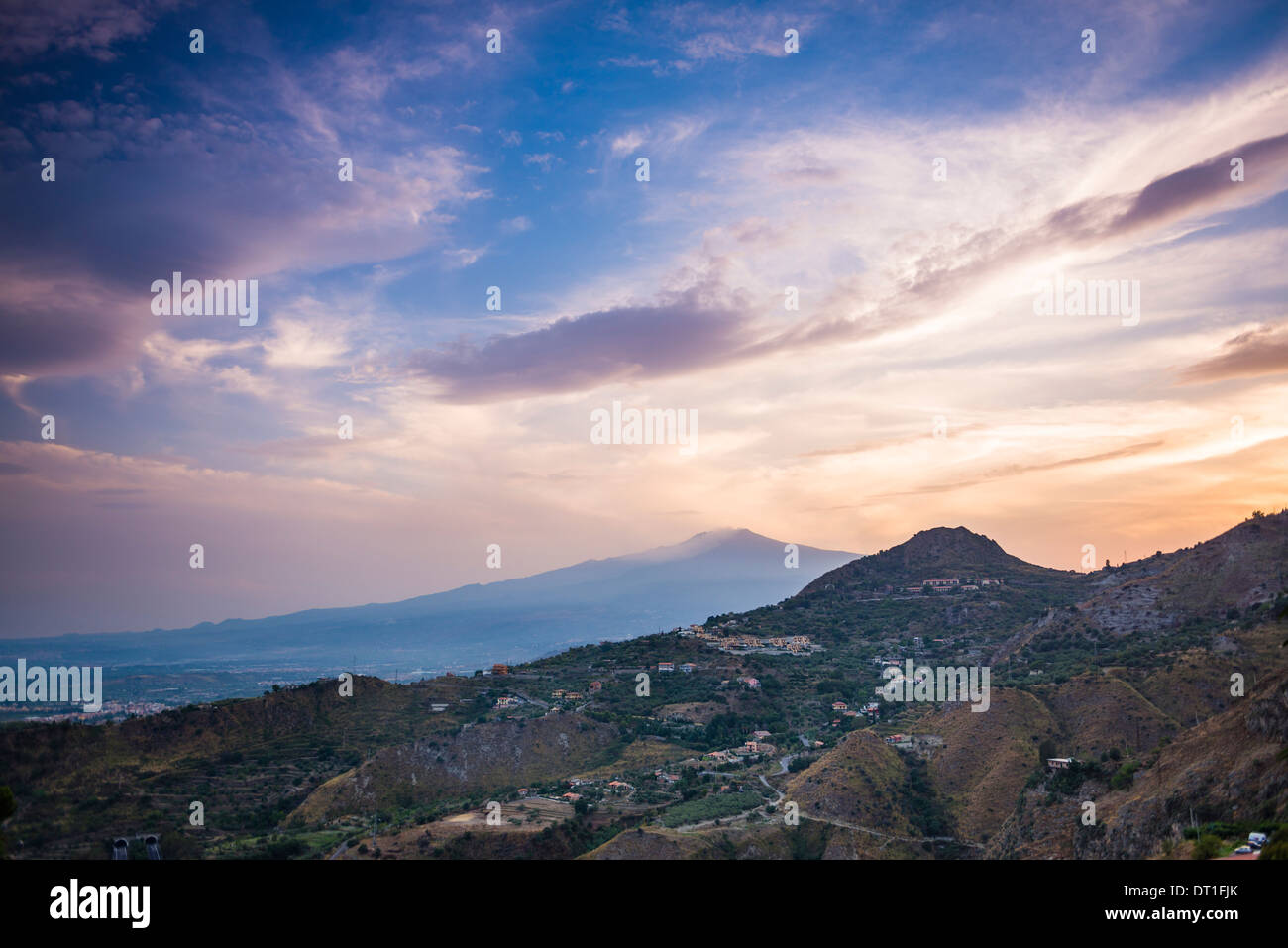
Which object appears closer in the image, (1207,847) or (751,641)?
(1207,847)

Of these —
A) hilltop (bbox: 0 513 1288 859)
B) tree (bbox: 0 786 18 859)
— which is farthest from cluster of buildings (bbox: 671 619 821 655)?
tree (bbox: 0 786 18 859)

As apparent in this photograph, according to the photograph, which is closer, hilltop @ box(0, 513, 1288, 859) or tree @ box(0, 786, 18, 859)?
tree @ box(0, 786, 18, 859)

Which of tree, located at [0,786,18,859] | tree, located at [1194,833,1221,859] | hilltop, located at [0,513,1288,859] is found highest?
tree, located at [0,786,18,859]

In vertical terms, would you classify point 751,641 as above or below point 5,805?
below

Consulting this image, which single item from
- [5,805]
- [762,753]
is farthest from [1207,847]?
[762,753]

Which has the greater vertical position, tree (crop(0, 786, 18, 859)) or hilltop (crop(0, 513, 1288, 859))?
tree (crop(0, 786, 18, 859))

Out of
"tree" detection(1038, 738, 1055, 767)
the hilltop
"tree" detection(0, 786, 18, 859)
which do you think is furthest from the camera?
"tree" detection(1038, 738, 1055, 767)

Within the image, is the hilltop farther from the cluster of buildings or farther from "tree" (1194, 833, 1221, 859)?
the cluster of buildings

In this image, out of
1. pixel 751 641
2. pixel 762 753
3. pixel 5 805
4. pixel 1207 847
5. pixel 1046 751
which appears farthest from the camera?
pixel 751 641

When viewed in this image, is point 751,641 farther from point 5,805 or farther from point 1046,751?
point 5,805
